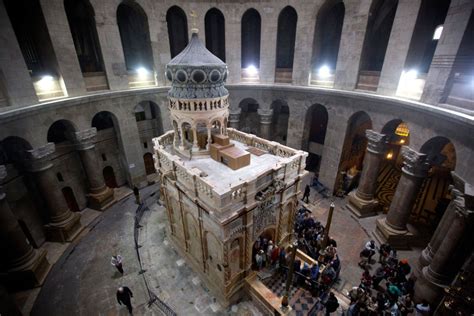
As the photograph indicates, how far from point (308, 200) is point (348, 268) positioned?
6.68 metres

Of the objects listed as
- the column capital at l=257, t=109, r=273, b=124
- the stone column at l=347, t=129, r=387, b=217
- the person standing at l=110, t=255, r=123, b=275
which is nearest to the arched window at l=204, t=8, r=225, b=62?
the column capital at l=257, t=109, r=273, b=124

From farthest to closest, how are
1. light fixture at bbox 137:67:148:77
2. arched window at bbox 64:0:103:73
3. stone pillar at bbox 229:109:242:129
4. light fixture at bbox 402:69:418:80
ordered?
stone pillar at bbox 229:109:242:129 < light fixture at bbox 137:67:148:77 < arched window at bbox 64:0:103:73 < light fixture at bbox 402:69:418:80

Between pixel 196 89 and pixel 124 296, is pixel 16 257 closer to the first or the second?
pixel 124 296

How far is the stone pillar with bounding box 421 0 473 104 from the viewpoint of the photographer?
440 inches

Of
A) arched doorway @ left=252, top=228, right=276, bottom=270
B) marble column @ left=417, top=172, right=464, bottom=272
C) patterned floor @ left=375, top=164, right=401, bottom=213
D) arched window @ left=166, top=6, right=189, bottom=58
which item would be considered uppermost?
arched window @ left=166, top=6, right=189, bottom=58

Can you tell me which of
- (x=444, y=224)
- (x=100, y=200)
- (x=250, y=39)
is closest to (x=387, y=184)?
(x=444, y=224)

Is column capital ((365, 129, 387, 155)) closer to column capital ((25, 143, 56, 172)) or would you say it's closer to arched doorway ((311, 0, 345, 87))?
arched doorway ((311, 0, 345, 87))

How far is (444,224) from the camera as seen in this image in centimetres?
1164

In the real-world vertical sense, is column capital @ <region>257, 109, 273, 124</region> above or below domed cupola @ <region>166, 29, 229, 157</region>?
below

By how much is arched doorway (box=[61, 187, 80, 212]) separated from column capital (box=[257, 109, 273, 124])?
57.1 ft

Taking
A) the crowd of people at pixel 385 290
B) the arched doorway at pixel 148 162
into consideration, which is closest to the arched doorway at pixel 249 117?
the arched doorway at pixel 148 162

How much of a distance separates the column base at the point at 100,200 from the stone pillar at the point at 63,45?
8021mm

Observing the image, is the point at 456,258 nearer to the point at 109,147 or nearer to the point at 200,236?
the point at 200,236

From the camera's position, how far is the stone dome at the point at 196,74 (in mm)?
12242
